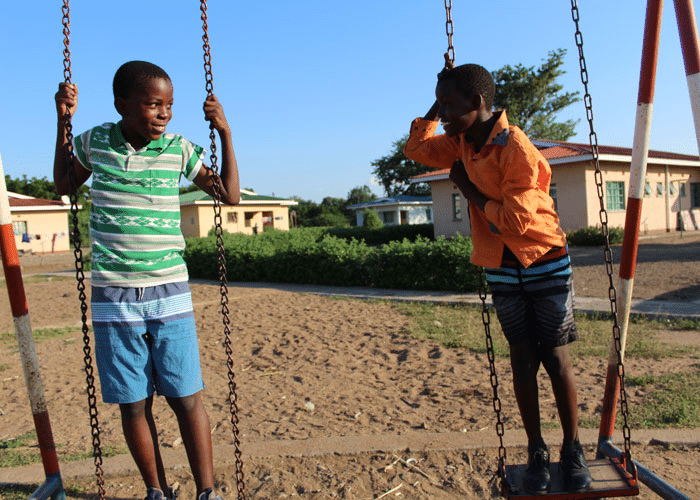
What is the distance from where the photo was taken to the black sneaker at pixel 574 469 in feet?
7.65

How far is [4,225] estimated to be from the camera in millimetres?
2738

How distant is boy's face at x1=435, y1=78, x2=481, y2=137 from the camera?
7.50 feet

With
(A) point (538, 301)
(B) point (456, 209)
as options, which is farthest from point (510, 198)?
(B) point (456, 209)

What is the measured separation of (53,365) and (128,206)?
4851mm

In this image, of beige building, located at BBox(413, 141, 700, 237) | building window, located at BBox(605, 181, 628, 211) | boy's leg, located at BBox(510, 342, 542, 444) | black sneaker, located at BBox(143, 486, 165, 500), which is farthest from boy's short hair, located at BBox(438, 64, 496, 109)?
building window, located at BBox(605, 181, 628, 211)

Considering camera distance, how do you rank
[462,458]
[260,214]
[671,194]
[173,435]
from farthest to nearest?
1. [260,214]
2. [671,194]
3. [173,435]
4. [462,458]

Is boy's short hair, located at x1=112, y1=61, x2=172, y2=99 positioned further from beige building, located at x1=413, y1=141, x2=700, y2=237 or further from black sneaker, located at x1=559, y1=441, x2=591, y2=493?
beige building, located at x1=413, y1=141, x2=700, y2=237

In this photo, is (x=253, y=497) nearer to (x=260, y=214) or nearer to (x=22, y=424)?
(x=22, y=424)

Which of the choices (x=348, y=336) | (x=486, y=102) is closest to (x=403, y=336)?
(x=348, y=336)

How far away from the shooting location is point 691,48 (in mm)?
2463

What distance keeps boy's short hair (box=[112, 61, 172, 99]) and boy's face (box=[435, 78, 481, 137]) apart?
43.1 inches

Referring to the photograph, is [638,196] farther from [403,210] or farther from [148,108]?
[403,210]

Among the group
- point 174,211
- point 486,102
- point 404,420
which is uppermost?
point 486,102

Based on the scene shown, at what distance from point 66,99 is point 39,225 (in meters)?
35.9
